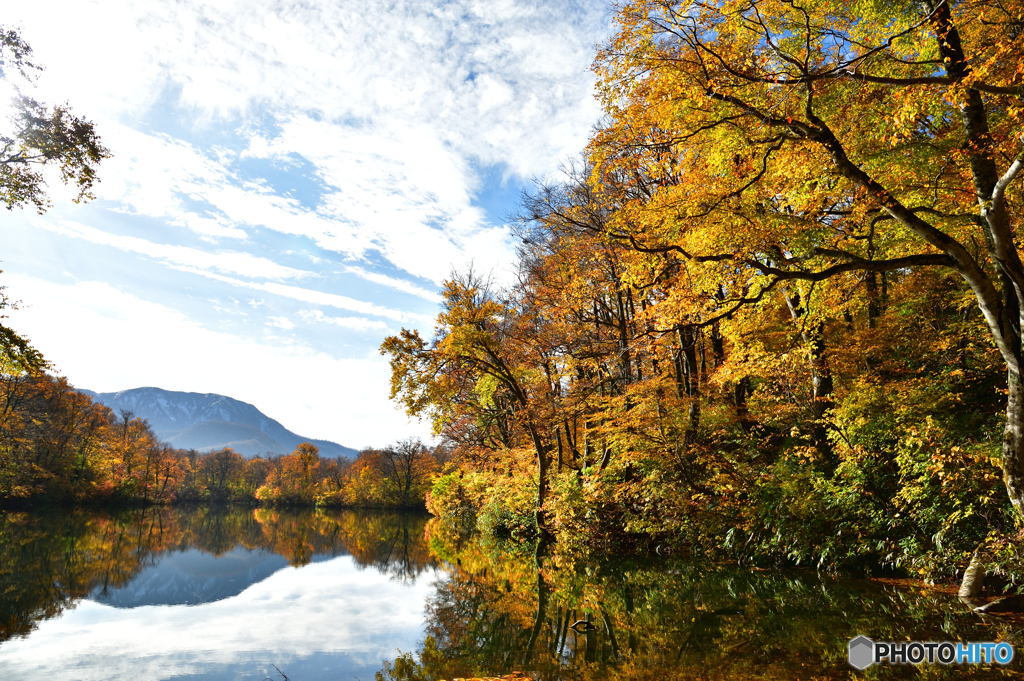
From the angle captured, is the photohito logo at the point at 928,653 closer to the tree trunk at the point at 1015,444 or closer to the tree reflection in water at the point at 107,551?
the tree trunk at the point at 1015,444

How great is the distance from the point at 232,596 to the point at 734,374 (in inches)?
492

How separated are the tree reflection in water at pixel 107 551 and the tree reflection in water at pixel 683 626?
207 inches

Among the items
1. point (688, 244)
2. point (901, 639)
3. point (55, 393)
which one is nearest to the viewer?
point (901, 639)

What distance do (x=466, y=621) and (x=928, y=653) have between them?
19.3 feet

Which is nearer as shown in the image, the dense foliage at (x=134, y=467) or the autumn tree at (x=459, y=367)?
the autumn tree at (x=459, y=367)

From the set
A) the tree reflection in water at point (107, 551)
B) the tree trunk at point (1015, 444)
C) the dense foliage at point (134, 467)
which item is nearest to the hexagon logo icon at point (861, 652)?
the tree trunk at point (1015, 444)

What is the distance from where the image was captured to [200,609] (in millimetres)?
9719

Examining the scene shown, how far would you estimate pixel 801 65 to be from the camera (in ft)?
19.4

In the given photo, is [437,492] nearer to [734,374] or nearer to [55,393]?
[734,374]

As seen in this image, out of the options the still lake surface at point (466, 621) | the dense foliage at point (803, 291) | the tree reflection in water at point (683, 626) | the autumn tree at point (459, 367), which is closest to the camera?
the tree reflection in water at point (683, 626)

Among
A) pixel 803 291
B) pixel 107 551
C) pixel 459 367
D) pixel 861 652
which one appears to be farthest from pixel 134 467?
pixel 861 652

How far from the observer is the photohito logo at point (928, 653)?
191 inches

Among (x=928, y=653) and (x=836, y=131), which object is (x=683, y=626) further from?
(x=836, y=131)

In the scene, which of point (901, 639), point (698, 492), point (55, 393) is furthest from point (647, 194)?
point (55, 393)
